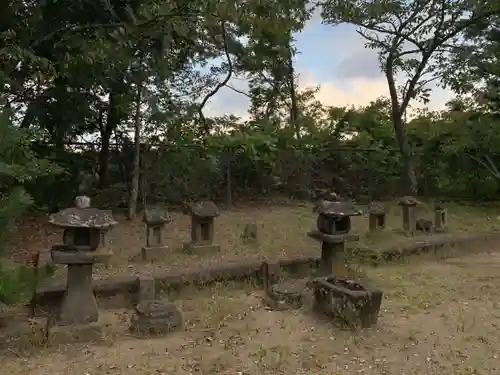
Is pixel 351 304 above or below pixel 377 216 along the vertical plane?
below

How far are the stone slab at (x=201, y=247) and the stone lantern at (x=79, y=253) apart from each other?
2814mm

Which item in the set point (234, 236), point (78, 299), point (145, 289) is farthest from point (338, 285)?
point (234, 236)

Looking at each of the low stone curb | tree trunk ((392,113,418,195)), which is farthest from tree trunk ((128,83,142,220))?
tree trunk ((392,113,418,195))

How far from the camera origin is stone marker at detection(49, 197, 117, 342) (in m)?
4.23

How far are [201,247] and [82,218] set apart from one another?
312 centimetres

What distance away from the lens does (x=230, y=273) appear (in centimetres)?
592

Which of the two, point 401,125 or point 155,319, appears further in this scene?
point 401,125

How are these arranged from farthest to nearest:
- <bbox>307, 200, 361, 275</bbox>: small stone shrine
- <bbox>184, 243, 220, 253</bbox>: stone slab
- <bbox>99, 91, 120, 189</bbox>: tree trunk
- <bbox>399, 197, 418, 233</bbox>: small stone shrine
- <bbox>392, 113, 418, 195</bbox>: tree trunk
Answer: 1. <bbox>392, 113, 418, 195</bbox>: tree trunk
2. <bbox>99, 91, 120, 189</bbox>: tree trunk
3. <bbox>399, 197, 418, 233</bbox>: small stone shrine
4. <bbox>184, 243, 220, 253</bbox>: stone slab
5. <bbox>307, 200, 361, 275</bbox>: small stone shrine

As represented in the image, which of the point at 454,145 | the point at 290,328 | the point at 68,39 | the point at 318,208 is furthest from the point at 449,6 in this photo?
the point at 290,328

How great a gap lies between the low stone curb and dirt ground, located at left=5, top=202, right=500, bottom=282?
0.40 metres

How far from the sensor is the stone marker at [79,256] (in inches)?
167

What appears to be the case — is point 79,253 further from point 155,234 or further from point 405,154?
point 405,154

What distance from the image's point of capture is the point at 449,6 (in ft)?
34.1

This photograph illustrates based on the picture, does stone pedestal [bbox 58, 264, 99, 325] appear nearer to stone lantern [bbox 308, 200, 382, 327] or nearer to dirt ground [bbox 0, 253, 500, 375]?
dirt ground [bbox 0, 253, 500, 375]
